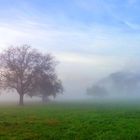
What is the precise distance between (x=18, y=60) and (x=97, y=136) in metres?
61.2

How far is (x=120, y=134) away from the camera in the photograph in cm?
2366

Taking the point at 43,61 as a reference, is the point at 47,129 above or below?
below

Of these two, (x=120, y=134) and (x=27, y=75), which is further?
(x=27, y=75)

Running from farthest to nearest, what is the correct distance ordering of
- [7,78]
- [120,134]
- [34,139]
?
[7,78] < [120,134] < [34,139]

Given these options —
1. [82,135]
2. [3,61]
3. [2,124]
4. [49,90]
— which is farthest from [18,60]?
[82,135]

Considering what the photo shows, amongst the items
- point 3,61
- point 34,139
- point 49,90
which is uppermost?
point 3,61

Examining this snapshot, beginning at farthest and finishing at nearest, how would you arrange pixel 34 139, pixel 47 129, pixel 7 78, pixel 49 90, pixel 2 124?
pixel 49 90, pixel 7 78, pixel 2 124, pixel 47 129, pixel 34 139

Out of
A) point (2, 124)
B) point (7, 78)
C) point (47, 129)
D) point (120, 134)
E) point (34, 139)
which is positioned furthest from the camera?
point (7, 78)

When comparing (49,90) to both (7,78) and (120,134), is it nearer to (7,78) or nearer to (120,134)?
(7,78)

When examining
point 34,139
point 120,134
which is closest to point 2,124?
point 34,139

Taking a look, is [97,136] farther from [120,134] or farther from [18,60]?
[18,60]

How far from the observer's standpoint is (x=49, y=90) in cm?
8800

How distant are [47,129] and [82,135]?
3.91 meters

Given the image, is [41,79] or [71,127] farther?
[41,79]
